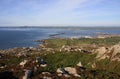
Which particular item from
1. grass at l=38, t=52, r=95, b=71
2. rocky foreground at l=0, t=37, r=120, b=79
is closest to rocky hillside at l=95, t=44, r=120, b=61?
rocky foreground at l=0, t=37, r=120, b=79

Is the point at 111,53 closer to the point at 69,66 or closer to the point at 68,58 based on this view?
the point at 68,58

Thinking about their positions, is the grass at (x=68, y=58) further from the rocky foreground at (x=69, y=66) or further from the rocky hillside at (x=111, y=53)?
the rocky hillside at (x=111, y=53)

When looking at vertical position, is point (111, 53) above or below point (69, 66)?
above

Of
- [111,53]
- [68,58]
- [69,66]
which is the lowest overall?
[68,58]

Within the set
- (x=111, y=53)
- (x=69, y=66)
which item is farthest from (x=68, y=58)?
(x=69, y=66)

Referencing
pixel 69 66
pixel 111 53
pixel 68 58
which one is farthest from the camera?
pixel 68 58

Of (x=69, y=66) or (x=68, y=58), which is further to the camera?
(x=68, y=58)

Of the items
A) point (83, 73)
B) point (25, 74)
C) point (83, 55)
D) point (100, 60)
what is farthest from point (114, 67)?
point (25, 74)

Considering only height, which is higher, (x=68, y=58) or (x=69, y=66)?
(x=69, y=66)

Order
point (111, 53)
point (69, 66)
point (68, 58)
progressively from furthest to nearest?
point (68, 58)
point (111, 53)
point (69, 66)

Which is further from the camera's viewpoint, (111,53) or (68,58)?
(68,58)

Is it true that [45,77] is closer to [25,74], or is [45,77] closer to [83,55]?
[25,74]
